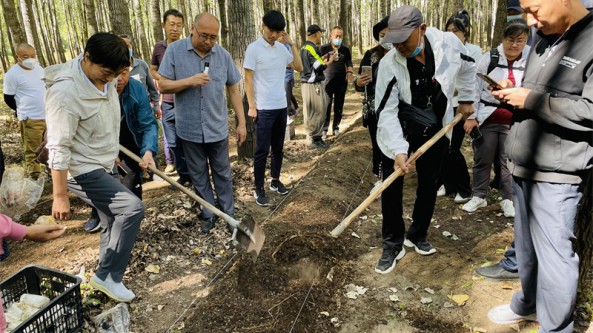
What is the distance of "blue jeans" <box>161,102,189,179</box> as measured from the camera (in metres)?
6.00

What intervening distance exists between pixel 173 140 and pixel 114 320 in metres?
3.48

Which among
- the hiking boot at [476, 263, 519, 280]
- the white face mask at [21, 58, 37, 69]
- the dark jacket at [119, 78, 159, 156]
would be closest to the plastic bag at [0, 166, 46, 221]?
the dark jacket at [119, 78, 159, 156]

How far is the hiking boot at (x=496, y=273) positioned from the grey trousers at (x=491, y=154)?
131 centimetres

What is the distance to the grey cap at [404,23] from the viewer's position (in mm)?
3264

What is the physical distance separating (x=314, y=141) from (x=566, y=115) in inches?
270

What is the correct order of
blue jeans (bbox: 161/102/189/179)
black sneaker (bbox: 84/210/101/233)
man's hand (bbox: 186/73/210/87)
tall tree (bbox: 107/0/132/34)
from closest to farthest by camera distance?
man's hand (bbox: 186/73/210/87) < black sneaker (bbox: 84/210/101/233) < blue jeans (bbox: 161/102/189/179) < tall tree (bbox: 107/0/132/34)

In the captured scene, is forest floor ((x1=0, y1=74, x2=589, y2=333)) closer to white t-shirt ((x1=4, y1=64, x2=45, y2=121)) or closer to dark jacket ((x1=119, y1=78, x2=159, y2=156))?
dark jacket ((x1=119, y1=78, x2=159, y2=156))

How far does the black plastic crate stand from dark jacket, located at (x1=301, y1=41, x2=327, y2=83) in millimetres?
6084

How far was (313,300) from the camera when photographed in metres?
3.61

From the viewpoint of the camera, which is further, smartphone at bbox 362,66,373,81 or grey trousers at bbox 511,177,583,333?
smartphone at bbox 362,66,373,81

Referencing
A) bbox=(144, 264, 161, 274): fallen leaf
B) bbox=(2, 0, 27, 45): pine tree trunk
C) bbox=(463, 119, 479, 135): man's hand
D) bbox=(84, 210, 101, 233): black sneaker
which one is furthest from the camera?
bbox=(2, 0, 27, 45): pine tree trunk

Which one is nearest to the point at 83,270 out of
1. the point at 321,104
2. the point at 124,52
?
the point at 124,52

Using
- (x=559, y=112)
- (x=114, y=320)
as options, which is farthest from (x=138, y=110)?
(x=559, y=112)

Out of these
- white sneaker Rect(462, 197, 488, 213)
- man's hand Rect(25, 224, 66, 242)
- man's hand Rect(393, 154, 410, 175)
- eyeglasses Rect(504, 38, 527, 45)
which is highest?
eyeglasses Rect(504, 38, 527, 45)
